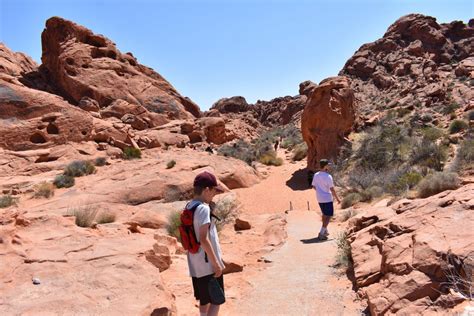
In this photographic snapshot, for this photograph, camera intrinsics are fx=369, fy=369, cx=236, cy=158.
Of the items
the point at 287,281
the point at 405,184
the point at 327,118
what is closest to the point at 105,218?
the point at 287,281

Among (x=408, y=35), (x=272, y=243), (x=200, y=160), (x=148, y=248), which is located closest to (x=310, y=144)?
(x=200, y=160)

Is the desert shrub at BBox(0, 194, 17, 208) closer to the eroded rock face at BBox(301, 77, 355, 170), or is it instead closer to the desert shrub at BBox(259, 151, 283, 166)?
the eroded rock face at BBox(301, 77, 355, 170)

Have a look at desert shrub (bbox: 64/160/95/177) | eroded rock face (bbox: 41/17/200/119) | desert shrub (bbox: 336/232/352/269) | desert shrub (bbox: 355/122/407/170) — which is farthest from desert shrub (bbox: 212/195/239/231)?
eroded rock face (bbox: 41/17/200/119)

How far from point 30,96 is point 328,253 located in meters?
22.0

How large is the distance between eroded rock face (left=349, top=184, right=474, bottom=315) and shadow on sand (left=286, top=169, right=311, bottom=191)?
12780 millimetres

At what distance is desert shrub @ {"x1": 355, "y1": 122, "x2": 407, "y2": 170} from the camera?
60.1 feet

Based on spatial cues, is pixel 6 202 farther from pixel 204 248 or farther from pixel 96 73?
pixel 96 73

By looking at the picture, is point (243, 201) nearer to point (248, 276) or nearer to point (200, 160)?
point (200, 160)

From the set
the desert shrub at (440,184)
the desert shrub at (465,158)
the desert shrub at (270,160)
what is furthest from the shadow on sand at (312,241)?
the desert shrub at (270,160)

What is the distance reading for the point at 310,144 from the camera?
21.1 meters

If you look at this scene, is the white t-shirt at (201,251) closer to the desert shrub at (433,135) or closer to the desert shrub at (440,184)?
the desert shrub at (440,184)

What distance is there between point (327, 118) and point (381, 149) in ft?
10.7

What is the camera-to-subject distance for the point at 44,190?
15250mm

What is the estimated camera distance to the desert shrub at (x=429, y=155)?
15.0m
